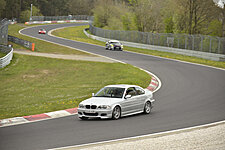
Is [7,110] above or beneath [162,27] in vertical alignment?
beneath

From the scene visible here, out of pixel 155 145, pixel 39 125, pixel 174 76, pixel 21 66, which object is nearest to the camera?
pixel 155 145

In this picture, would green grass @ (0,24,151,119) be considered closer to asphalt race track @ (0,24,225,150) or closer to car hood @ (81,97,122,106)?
car hood @ (81,97,122,106)

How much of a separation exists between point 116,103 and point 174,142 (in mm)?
4472

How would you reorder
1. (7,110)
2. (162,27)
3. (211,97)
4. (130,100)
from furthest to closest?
(162,27)
(211,97)
(7,110)
(130,100)

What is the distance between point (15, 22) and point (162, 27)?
51.9 metres

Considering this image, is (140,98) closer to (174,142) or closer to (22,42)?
(174,142)

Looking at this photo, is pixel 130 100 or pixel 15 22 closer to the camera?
pixel 130 100

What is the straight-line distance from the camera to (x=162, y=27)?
240ft

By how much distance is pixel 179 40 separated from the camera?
4900 centimetres

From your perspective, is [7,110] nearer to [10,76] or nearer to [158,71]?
[10,76]

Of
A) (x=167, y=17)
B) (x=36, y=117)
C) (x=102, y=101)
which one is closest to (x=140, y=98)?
(x=102, y=101)

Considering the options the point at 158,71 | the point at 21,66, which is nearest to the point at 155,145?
the point at 158,71

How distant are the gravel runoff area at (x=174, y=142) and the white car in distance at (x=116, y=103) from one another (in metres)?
3.20

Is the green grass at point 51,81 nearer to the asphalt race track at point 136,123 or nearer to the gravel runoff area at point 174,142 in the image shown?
the asphalt race track at point 136,123
